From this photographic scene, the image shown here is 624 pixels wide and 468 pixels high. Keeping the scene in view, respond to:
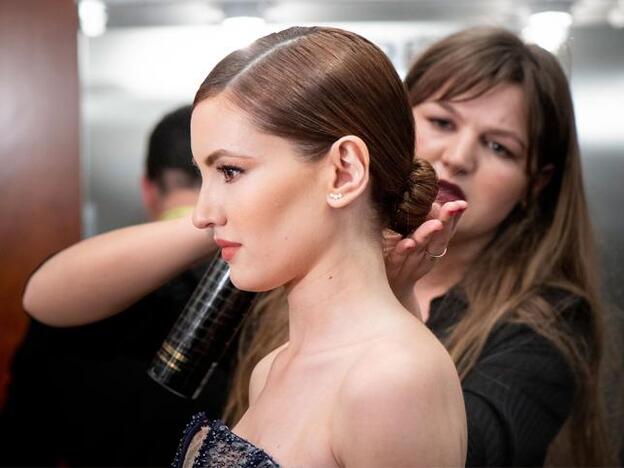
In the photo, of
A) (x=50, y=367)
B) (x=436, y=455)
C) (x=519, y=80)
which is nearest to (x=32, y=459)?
(x=50, y=367)

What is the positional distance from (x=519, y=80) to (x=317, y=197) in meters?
0.71


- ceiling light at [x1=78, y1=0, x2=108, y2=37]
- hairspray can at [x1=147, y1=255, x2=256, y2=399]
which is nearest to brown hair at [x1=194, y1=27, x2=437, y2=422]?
hairspray can at [x1=147, y1=255, x2=256, y2=399]

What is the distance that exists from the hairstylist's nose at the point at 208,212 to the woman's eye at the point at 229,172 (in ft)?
0.08

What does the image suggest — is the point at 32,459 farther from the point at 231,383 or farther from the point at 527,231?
the point at 527,231

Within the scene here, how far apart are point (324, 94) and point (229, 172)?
0.13m

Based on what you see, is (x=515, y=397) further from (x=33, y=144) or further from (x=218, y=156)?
(x=33, y=144)

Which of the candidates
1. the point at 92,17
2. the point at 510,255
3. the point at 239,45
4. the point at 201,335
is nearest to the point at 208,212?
the point at 201,335

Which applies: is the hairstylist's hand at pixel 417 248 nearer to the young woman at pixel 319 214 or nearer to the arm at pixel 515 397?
the young woman at pixel 319 214

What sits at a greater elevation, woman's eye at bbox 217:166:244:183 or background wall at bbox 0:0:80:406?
woman's eye at bbox 217:166:244:183

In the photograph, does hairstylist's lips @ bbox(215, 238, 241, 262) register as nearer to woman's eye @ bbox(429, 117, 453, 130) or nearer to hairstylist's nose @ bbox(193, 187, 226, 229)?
hairstylist's nose @ bbox(193, 187, 226, 229)

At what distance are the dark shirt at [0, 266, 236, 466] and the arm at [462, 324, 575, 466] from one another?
1.59 ft

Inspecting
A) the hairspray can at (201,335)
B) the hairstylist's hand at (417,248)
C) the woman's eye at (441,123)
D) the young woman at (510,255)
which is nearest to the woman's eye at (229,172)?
the hairstylist's hand at (417,248)

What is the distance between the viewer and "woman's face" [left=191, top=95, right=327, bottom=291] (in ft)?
3.14

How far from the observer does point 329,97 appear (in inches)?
37.4
